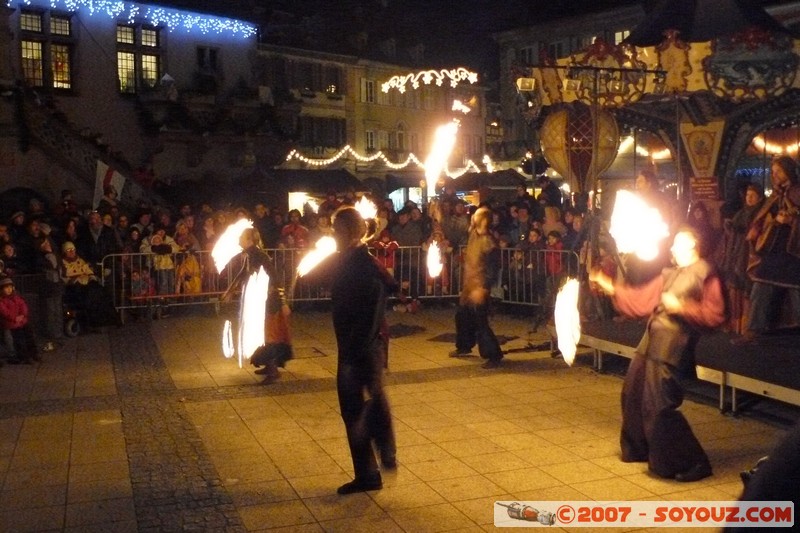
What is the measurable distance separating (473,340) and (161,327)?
5.46m

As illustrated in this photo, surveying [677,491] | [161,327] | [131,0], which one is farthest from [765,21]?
[131,0]

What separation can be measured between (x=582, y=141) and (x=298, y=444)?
551 centimetres

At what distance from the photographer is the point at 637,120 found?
46.8 feet

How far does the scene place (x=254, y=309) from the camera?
33.5 ft

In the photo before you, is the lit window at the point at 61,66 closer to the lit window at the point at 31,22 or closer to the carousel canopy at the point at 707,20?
the lit window at the point at 31,22

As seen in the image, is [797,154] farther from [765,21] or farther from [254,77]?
[254,77]

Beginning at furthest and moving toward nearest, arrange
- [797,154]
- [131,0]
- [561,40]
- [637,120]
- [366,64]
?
[366,64] → [561,40] → [131,0] → [797,154] → [637,120]

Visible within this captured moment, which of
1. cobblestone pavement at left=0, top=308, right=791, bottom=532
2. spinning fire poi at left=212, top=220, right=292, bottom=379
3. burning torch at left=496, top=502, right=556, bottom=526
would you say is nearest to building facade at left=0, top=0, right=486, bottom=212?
cobblestone pavement at left=0, top=308, right=791, bottom=532

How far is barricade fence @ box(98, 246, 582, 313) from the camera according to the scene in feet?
46.2

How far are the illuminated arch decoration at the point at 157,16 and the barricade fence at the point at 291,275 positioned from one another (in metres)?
12.8

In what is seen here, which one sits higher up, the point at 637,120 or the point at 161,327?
the point at 637,120

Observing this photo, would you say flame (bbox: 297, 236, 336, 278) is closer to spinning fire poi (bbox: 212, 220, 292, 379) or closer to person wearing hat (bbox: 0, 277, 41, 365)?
spinning fire poi (bbox: 212, 220, 292, 379)

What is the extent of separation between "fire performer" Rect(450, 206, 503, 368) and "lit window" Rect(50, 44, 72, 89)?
18.3 metres

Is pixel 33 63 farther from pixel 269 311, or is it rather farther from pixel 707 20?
pixel 707 20
